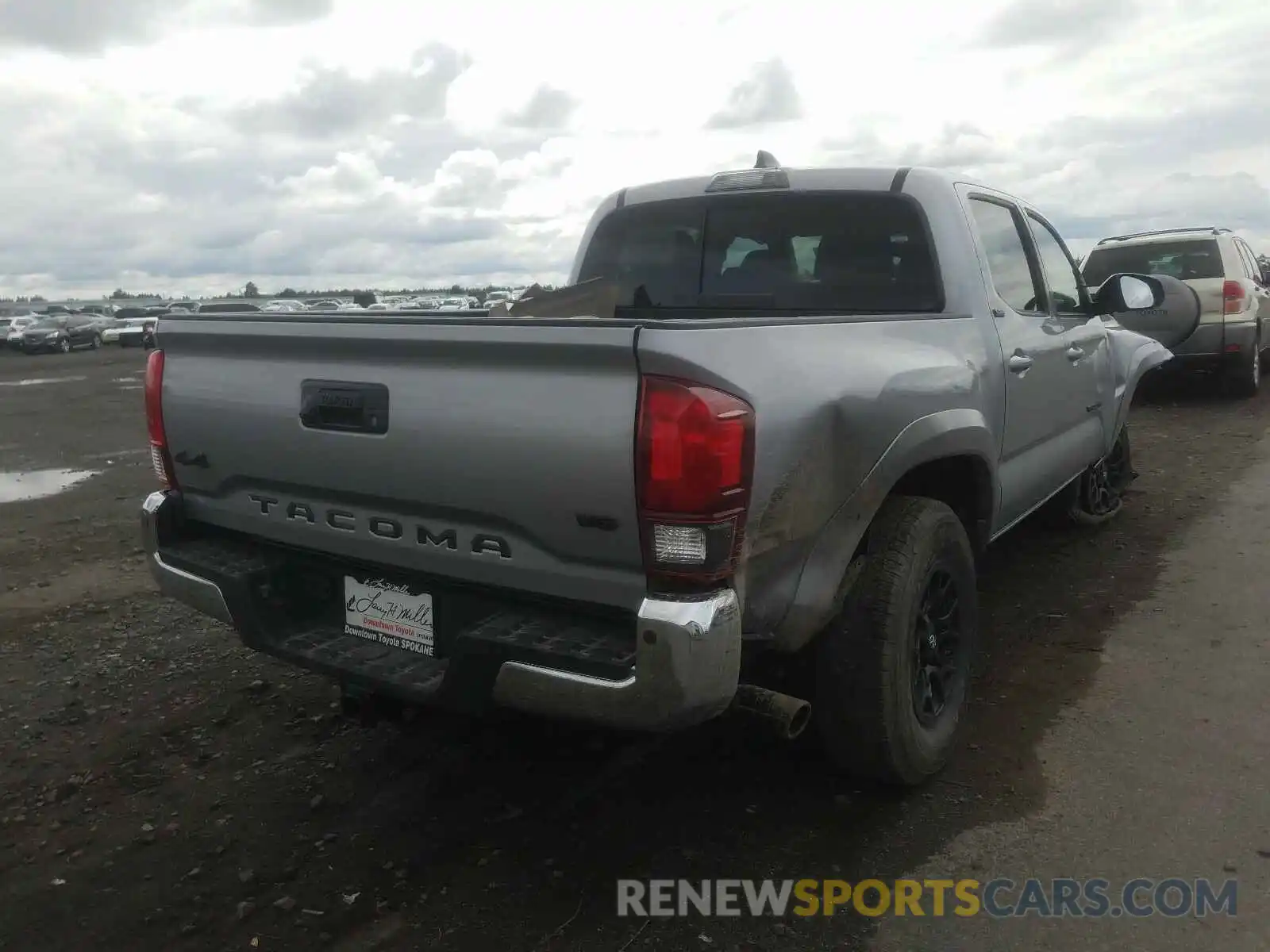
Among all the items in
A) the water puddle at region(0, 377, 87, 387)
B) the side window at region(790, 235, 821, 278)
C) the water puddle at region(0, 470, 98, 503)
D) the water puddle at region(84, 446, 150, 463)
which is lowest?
the water puddle at region(0, 377, 87, 387)

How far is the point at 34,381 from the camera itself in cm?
2255

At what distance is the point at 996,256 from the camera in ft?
13.3

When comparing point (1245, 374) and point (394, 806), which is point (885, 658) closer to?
point (394, 806)

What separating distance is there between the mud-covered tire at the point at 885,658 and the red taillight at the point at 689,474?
70cm

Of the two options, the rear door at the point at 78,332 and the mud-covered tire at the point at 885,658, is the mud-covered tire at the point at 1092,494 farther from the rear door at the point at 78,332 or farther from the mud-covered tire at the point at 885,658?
the rear door at the point at 78,332

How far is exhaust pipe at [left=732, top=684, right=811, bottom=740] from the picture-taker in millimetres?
2578

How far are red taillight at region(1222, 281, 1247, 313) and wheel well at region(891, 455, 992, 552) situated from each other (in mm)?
8498

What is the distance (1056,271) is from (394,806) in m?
A: 3.80

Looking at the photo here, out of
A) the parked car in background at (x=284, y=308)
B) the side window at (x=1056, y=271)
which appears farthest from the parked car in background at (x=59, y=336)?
the side window at (x=1056, y=271)

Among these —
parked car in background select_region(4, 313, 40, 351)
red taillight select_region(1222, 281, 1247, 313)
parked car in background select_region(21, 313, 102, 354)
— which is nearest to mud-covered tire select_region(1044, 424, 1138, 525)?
red taillight select_region(1222, 281, 1247, 313)

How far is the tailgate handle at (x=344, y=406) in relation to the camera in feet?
8.73

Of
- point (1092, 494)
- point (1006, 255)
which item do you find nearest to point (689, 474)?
point (1006, 255)

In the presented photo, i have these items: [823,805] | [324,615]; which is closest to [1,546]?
[324,615]

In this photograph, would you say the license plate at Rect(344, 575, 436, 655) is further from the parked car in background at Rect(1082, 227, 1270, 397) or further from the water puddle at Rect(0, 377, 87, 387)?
the water puddle at Rect(0, 377, 87, 387)
